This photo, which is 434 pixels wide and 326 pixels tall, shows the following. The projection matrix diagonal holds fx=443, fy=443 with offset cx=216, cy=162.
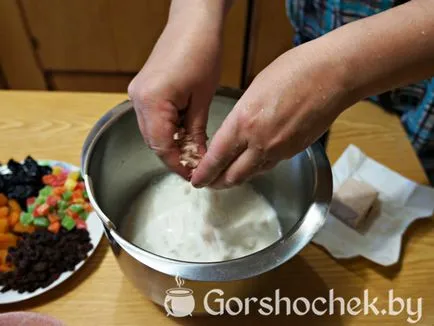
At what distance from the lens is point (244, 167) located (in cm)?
49

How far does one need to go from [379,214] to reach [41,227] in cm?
55

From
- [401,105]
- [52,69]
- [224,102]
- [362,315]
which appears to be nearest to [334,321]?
[362,315]

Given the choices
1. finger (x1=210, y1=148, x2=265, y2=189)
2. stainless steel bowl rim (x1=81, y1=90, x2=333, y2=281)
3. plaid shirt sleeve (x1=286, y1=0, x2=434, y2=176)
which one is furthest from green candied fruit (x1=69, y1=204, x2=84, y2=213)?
plaid shirt sleeve (x1=286, y1=0, x2=434, y2=176)

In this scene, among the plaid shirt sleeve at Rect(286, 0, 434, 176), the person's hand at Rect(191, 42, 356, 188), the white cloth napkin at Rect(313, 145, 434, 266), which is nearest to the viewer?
the person's hand at Rect(191, 42, 356, 188)

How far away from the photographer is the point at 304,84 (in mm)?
443

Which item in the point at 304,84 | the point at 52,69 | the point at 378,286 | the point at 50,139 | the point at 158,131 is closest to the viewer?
the point at 304,84

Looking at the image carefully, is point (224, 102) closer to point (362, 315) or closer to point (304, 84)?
point (304, 84)

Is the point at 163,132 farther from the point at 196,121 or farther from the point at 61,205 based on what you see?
the point at 61,205

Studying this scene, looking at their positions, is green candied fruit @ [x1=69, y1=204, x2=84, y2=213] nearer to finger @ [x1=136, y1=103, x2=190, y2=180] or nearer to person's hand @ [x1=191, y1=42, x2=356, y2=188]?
finger @ [x1=136, y1=103, x2=190, y2=180]

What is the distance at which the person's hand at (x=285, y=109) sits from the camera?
444mm

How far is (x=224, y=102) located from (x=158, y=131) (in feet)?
0.53

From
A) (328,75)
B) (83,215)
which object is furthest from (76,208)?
(328,75)

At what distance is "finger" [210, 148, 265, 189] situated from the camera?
482mm

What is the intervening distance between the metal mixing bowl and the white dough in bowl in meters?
0.02
